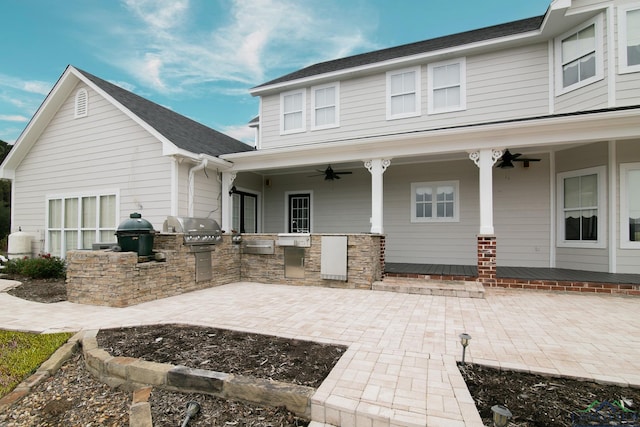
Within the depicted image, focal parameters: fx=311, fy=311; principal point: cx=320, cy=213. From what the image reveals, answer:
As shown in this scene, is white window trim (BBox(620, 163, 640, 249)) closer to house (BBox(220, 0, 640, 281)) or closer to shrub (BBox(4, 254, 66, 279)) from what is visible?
house (BBox(220, 0, 640, 281))

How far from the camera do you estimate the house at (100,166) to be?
796 cm

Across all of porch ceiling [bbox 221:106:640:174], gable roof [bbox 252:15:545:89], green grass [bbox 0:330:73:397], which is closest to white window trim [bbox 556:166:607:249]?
porch ceiling [bbox 221:106:640:174]

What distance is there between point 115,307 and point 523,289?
7988mm

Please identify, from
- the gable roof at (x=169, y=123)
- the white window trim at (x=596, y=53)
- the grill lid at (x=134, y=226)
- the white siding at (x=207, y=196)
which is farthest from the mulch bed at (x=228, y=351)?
the white window trim at (x=596, y=53)

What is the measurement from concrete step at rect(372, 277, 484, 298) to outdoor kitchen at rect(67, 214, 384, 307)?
1.30 feet

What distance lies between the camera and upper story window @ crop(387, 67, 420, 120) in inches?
353

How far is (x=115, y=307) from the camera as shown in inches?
214

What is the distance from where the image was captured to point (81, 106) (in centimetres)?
908

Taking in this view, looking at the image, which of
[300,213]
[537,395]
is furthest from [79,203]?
[537,395]

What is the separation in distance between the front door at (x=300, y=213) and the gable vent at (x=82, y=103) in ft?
21.5

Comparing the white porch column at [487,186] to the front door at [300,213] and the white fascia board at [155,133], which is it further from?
the white fascia board at [155,133]

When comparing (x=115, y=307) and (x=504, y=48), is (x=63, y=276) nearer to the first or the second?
(x=115, y=307)

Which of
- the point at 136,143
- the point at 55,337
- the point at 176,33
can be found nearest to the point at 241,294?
the point at 55,337

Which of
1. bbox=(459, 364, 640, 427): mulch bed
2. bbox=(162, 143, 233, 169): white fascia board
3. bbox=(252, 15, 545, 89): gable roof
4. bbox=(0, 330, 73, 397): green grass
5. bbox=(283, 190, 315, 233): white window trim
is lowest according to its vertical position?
bbox=(0, 330, 73, 397): green grass
